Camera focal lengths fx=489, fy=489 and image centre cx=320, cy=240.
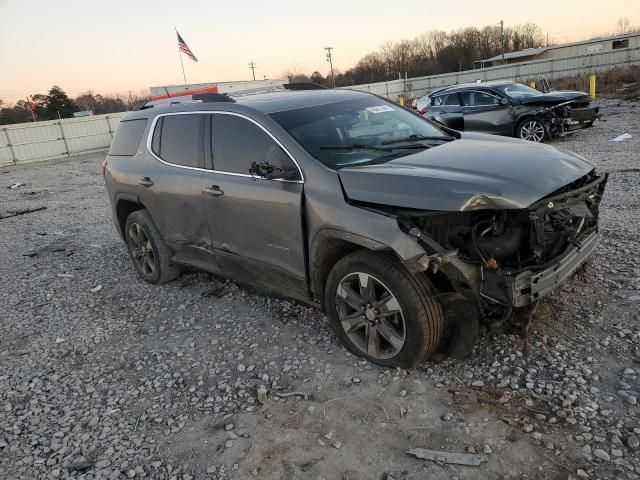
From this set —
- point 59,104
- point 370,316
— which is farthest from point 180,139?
point 59,104

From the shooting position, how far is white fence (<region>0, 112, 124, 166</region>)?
23.6 meters

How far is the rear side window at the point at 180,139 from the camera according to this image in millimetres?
4477

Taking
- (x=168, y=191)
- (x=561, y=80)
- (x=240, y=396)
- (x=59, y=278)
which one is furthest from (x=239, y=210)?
(x=561, y=80)

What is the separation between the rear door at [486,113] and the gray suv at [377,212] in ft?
27.6

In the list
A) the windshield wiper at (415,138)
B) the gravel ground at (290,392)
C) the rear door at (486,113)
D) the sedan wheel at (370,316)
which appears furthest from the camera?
the rear door at (486,113)

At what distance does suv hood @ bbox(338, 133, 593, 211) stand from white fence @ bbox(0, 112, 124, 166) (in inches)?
1002

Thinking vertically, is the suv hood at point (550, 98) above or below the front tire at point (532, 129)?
above

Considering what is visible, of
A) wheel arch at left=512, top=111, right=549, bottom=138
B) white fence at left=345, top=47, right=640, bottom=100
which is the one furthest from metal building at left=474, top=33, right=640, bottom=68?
wheel arch at left=512, top=111, right=549, bottom=138

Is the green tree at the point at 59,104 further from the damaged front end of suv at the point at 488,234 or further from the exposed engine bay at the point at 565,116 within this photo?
the damaged front end of suv at the point at 488,234

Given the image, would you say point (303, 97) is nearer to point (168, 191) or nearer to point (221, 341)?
point (168, 191)

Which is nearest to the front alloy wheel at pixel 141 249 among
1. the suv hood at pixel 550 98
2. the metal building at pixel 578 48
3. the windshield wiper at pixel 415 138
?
the windshield wiper at pixel 415 138

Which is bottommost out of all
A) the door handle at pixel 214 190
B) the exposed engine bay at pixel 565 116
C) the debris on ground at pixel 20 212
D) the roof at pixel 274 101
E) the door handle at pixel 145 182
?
the debris on ground at pixel 20 212

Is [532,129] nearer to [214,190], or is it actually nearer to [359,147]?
[359,147]

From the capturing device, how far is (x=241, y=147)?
4051 mm
